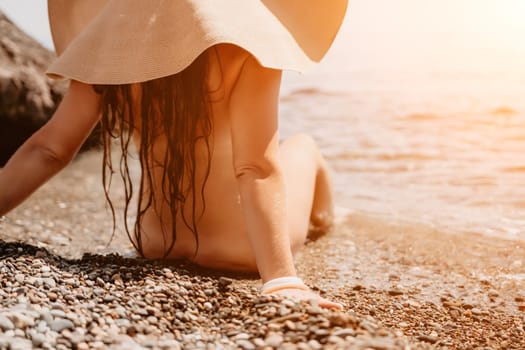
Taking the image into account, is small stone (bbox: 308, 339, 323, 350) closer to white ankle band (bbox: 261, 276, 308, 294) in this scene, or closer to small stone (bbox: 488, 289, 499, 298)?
white ankle band (bbox: 261, 276, 308, 294)

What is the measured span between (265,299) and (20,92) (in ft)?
14.8

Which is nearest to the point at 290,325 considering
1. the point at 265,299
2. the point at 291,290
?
the point at 265,299

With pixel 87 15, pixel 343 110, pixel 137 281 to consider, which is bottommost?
pixel 343 110

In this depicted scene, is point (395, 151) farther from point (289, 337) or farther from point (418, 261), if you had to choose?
point (289, 337)

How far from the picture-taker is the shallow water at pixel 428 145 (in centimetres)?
499

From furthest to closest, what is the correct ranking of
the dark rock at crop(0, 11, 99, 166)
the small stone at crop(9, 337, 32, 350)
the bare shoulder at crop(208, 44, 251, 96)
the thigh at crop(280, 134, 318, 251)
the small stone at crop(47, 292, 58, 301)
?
the dark rock at crop(0, 11, 99, 166)
the thigh at crop(280, 134, 318, 251)
the bare shoulder at crop(208, 44, 251, 96)
the small stone at crop(47, 292, 58, 301)
the small stone at crop(9, 337, 32, 350)

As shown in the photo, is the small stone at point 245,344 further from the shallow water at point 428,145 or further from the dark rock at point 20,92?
the dark rock at point 20,92

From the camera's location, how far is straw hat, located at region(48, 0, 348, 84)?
2.10m

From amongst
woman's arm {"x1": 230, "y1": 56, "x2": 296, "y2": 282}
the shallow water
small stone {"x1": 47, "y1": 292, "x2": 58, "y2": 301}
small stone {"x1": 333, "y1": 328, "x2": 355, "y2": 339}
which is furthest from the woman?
the shallow water

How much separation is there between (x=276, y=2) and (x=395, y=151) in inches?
196

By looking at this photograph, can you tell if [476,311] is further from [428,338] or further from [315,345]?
[315,345]

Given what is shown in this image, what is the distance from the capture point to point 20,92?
18.8ft

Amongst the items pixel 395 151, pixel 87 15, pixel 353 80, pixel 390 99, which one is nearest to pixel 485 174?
pixel 395 151

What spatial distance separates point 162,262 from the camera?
8.55ft
